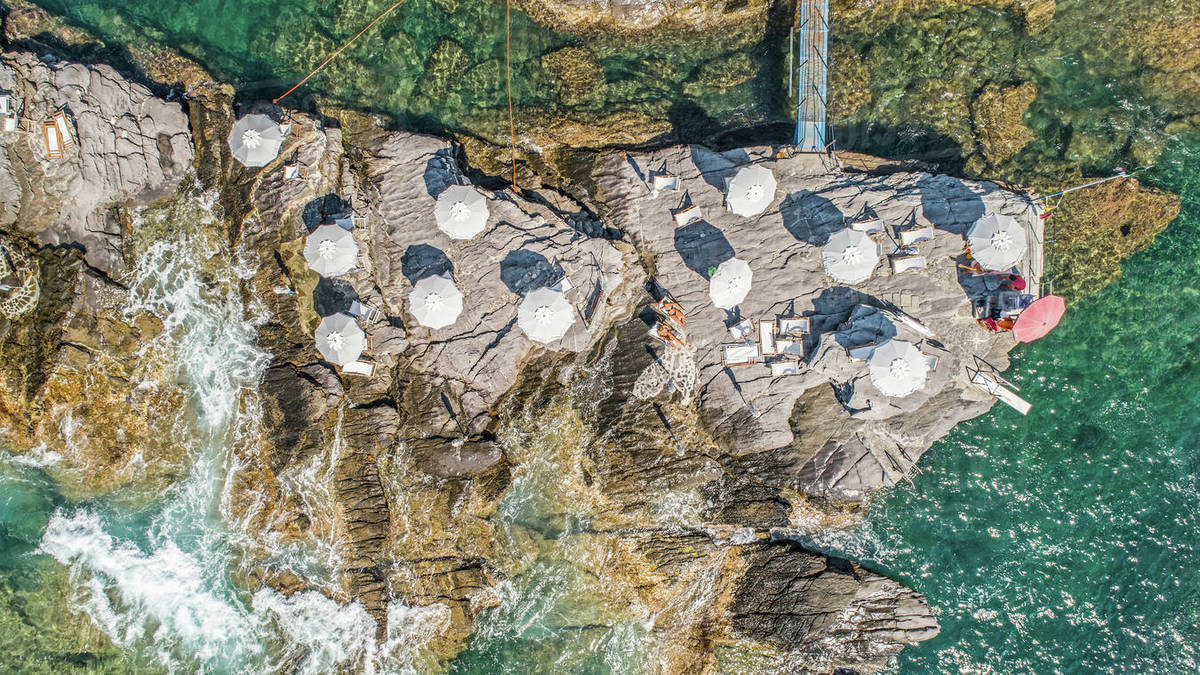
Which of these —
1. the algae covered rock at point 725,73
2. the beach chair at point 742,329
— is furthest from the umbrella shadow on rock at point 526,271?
the algae covered rock at point 725,73

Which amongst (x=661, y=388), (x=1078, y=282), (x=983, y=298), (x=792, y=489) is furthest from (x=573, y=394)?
(x=1078, y=282)

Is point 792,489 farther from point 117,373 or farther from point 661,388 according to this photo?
point 117,373

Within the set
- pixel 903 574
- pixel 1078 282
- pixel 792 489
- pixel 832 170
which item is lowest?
pixel 903 574

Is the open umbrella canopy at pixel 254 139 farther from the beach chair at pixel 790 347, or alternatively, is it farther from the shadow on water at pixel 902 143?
the shadow on water at pixel 902 143

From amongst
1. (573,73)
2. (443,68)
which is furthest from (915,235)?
(443,68)

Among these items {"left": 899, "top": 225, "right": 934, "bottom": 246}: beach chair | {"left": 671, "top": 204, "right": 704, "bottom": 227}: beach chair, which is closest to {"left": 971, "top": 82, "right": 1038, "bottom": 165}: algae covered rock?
{"left": 899, "top": 225, "right": 934, "bottom": 246}: beach chair

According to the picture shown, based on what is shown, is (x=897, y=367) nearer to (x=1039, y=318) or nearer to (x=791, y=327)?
(x=791, y=327)
